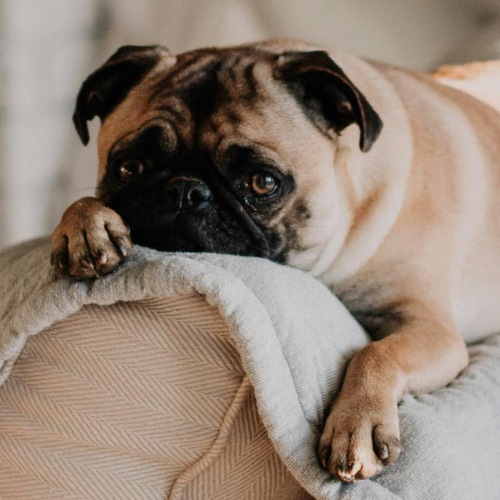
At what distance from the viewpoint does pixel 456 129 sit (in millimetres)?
1888

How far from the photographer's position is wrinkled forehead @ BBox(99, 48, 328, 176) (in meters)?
1.41

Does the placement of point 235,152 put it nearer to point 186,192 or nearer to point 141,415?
point 186,192

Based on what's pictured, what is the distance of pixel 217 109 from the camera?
144cm

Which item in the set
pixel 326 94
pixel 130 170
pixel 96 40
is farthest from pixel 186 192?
pixel 96 40

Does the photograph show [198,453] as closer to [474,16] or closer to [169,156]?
[169,156]

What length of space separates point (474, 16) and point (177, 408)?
2.52m

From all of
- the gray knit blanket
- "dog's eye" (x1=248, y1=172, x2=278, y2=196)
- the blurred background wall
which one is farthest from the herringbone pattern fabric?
the blurred background wall

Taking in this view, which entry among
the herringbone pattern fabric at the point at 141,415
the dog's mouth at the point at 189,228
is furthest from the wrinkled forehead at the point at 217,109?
the herringbone pattern fabric at the point at 141,415

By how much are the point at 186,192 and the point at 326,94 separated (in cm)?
39

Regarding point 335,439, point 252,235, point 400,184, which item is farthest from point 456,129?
point 335,439

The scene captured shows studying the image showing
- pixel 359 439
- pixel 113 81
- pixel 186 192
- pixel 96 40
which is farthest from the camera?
pixel 96 40

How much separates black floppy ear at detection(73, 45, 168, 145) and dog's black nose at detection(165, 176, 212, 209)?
385mm

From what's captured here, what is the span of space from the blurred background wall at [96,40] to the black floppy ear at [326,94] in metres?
1.31

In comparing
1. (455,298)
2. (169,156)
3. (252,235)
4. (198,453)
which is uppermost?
(169,156)
